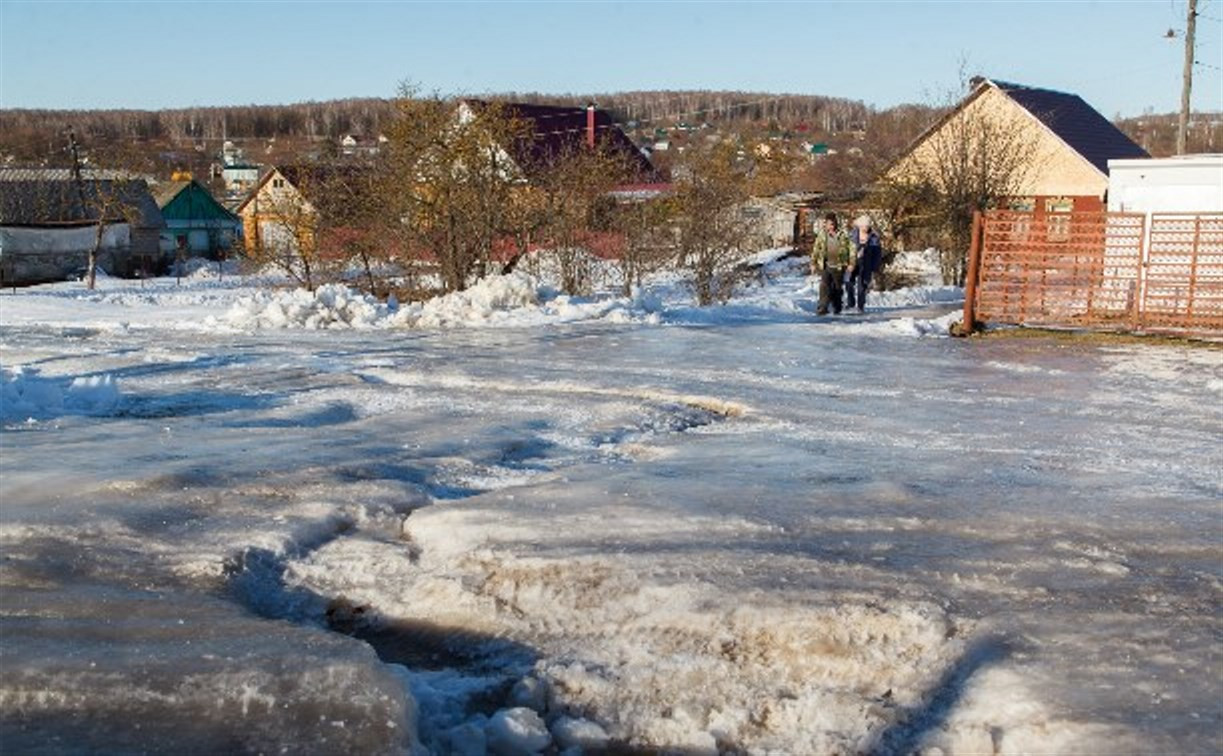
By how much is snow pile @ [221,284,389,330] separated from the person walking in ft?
26.1

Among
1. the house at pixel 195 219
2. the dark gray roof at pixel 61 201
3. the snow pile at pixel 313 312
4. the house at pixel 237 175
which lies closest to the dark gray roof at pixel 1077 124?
the snow pile at pixel 313 312

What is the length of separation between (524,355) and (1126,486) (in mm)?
8252

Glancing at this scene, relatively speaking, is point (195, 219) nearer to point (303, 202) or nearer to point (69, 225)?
point (69, 225)

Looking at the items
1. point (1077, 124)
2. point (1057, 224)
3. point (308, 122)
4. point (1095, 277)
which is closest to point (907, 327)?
point (1095, 277)

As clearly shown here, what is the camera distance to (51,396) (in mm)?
10062

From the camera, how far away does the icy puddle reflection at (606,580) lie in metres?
4.18

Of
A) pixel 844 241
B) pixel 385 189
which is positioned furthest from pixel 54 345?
pixel 844 241

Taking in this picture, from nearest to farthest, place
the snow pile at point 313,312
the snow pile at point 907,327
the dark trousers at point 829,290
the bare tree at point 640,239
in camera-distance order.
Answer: the snow pile at point 907,327, the snow pile at point 313,312, the dark trousers at point 829,290, the bare tree at point 640,239

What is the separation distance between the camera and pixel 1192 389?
1253 centimetres

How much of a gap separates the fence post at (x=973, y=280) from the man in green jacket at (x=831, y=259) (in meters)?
2.30

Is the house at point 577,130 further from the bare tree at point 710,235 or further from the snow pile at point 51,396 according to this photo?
the snow pile at point 51,396

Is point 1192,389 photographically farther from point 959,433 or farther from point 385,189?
point 385,189

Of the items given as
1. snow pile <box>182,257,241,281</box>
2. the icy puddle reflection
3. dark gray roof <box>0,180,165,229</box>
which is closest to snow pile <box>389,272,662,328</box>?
the icy puddle reflection

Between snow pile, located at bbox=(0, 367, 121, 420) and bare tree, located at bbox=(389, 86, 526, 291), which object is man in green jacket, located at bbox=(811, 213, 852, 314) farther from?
snow pile, located at bbox=(0, 367, 121, 420)
